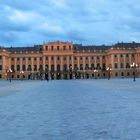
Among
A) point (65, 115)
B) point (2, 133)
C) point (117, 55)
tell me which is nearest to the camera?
point (2, 133)

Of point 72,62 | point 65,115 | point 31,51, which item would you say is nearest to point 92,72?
point 72,62

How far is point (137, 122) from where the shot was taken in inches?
416

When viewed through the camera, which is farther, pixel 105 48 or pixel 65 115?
pixel 105 48

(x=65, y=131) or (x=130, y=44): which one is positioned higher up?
(x=130, y=44)

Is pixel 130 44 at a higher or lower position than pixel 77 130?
higher

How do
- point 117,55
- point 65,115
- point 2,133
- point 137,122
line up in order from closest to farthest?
point 2,133, point 137,122, point 65,115, point 117,55

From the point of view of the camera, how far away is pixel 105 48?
154625 millimetres

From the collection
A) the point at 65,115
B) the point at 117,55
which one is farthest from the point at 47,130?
the point at 117,55

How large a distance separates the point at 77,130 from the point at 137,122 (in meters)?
1.86

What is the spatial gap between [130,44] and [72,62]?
19912mm

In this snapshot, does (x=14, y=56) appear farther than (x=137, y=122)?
Yes

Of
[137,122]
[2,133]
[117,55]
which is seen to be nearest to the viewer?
[2,133]

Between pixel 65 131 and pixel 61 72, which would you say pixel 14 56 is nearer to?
pixel 61 72

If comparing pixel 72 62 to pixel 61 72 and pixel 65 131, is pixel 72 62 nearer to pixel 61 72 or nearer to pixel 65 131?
pixel 61 72
